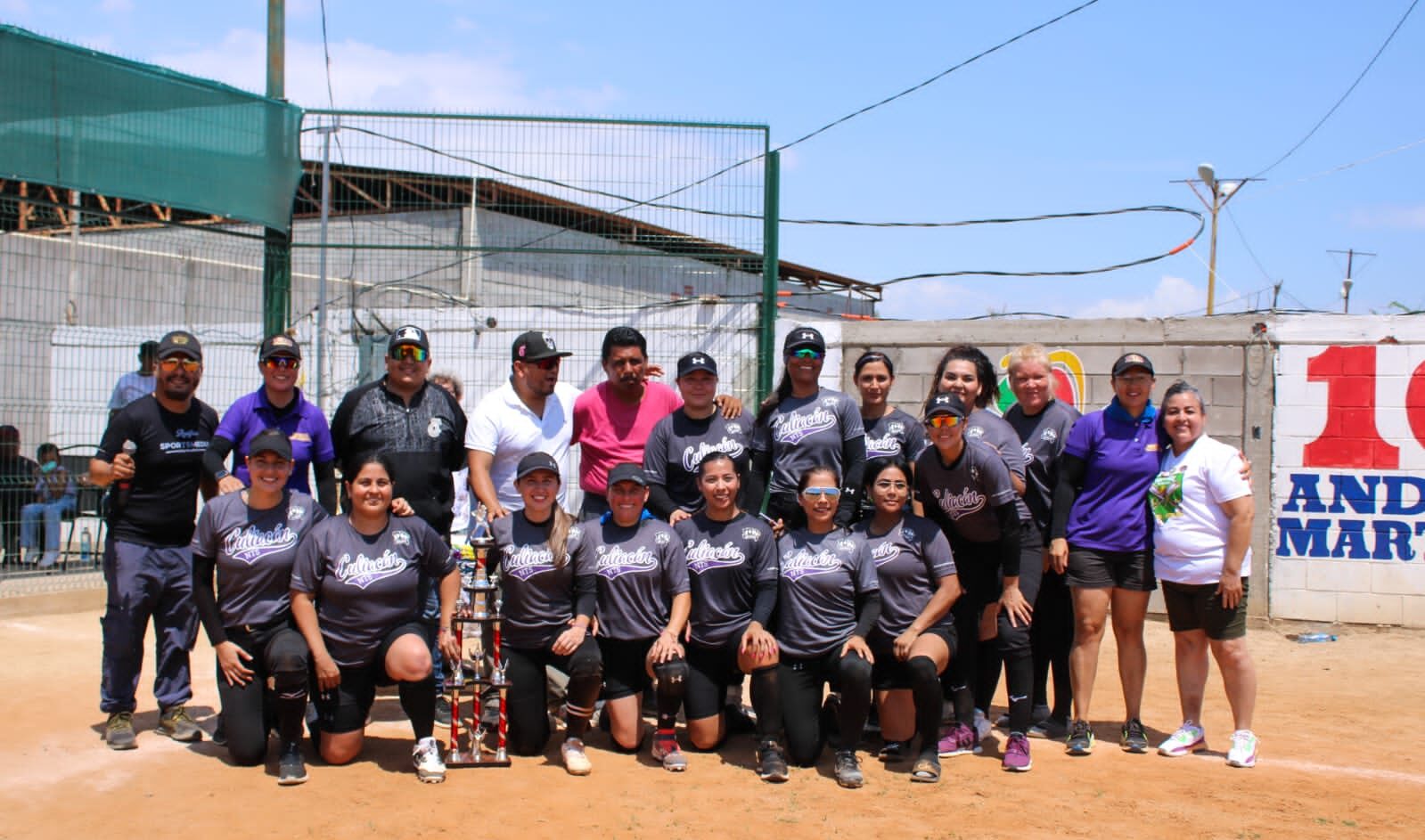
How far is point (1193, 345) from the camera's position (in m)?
9.46

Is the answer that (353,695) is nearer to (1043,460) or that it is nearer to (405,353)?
(405,353)

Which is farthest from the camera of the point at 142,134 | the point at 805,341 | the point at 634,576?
the point at 142,134

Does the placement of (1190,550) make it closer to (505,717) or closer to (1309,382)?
(505,717)

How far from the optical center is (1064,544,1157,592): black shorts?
5.81m

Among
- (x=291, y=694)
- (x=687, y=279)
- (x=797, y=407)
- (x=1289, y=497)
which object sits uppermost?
(x=687, y=279)

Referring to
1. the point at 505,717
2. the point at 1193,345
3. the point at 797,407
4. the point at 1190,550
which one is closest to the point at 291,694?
the point at 505,717

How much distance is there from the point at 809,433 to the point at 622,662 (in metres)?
1.43

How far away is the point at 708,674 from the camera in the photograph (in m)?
5.66

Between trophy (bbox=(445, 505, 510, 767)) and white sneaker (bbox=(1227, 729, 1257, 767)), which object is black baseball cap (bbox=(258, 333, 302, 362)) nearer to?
trophy (bbox=(445, 505, 510, 767))

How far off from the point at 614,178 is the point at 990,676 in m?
5.31

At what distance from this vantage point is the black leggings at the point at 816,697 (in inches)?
207

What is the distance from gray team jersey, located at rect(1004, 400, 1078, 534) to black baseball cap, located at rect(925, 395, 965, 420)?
0.63 meters

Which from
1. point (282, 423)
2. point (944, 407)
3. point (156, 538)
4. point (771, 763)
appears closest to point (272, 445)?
point (282, 423)

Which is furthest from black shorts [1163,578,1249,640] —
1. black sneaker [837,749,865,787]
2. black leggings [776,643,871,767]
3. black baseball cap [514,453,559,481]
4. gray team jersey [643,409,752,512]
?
black baseball cap [514,453,559,481]
